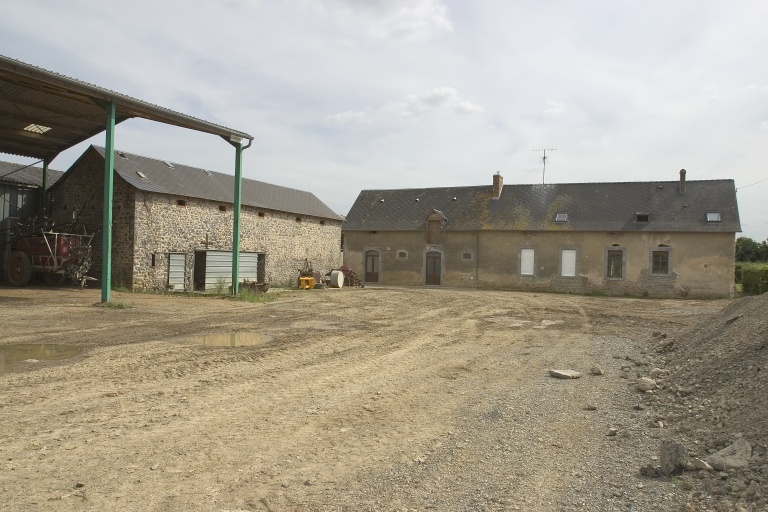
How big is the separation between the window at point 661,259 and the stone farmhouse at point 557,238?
0.16 ft

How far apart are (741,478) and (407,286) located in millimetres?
26663

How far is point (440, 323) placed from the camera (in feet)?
44.0

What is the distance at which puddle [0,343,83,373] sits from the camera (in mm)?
7412

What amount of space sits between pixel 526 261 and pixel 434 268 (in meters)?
5.16

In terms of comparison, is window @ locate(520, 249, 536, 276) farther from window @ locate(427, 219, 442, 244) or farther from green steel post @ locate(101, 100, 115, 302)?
green steel post @ locate(101, 100, 115, 302)

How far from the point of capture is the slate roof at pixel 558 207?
1046 inches

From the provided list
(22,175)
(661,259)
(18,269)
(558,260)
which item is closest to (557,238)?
(558,260)

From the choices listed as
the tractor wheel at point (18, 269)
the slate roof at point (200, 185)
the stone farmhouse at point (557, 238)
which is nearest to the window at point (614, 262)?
the stone farmhouse at point (557, 238)

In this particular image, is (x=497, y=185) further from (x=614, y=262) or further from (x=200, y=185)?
(x=200, y=185)

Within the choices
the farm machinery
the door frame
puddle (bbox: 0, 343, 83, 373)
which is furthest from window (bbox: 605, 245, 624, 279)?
puddle (bbox: 0, 343, 83, 373)

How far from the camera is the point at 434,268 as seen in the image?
30625 millimetres

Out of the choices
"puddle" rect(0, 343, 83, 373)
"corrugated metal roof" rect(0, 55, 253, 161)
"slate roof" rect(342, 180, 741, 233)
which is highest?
"corrugated metal roof" rect(0, 55, 253, 161)

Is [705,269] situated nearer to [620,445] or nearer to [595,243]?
[595,243]

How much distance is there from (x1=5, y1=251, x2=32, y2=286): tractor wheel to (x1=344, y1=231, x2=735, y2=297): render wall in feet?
55.9
